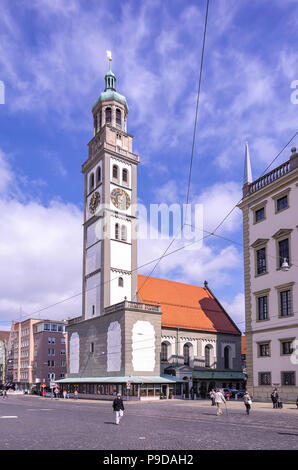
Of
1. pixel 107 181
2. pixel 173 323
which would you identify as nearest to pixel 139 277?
pixel 173 323

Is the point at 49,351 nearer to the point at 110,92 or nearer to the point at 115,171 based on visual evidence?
the point at 115,171

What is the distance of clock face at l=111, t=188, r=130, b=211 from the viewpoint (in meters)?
59.6

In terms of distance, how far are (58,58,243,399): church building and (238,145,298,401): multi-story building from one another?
1562 centimetres

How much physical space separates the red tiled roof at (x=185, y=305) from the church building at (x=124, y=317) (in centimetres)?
19

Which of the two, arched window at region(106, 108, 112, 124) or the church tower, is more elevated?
arched window at region(106, 108, 112, 124)

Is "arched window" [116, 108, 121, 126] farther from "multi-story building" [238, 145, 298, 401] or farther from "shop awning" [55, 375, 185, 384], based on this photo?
"shop awning" [55, 375, 185, 384]

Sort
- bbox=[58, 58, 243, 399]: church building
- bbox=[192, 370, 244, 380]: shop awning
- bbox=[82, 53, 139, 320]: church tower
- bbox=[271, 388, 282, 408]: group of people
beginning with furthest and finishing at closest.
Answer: bbox=[192, 370, 244, 380]: shop awning → bbox=[82, 53, 139, 320]: church tower → bbox=[58, 58, 243, 399]: church building → bbox=[271, 388, 282, 408]: group of people

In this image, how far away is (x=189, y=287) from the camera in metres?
70.8

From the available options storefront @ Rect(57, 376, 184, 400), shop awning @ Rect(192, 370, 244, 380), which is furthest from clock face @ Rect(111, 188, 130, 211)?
shop awning @ Rect(192, 370, 244, 380)

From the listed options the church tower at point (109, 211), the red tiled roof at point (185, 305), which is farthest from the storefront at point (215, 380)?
the church tower at point (109, 211)

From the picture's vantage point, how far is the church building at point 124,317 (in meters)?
52.5

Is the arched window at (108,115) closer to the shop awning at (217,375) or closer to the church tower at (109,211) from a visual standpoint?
the church tower at (109,211)

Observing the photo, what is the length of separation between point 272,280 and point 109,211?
26371 mm
